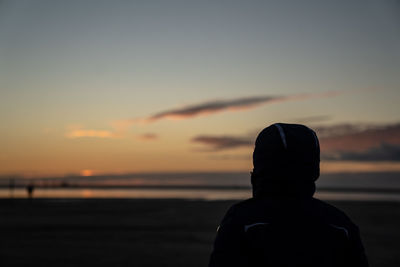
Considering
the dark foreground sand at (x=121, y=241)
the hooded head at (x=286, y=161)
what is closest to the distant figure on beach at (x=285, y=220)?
the hooded head at (x=286, y=161)

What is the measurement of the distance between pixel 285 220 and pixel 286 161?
0.34 m

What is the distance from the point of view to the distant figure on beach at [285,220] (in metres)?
2.15

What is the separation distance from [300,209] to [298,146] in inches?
13.6

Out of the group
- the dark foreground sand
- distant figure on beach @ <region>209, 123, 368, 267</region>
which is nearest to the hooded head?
distant figure on beach @ <region>209, 123, 368, 267</region>

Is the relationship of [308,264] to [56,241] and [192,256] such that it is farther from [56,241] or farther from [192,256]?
[56,241]

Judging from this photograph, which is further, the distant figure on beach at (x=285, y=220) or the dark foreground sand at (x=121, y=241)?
the dark foreground sand at (x=121, y=241)

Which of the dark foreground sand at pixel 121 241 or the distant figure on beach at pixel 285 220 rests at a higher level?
the distant figure on beach at pixel 285 220

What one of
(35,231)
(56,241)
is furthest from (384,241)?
(35,231)

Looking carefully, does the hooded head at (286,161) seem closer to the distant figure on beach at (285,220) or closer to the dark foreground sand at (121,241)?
the distant figure on beach at (285,220)

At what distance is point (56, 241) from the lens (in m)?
13.9

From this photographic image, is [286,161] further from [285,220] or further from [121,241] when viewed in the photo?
[121,241]

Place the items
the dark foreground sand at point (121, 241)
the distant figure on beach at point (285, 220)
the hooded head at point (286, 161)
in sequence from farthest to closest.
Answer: the dark foreground sand at point (121, 241)
the hooded head at point (286, 161)
the distant figure on beach at point (285, 220)

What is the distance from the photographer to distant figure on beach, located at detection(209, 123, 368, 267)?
2.15 m

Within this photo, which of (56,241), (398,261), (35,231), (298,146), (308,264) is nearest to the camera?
(308,264)
